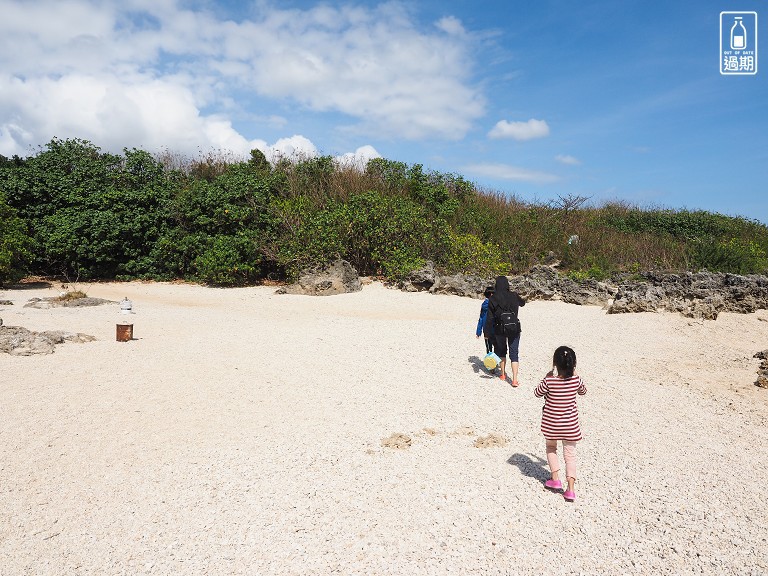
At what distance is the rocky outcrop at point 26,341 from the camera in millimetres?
7668

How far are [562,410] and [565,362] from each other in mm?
373

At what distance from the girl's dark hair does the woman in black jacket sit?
254 centimetres

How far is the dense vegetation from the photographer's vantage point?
1630 cm

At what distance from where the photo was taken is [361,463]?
4.33 m

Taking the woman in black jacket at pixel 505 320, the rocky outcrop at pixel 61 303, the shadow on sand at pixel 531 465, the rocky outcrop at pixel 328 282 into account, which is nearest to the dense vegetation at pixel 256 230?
the rocky outcrop at pixel 328 282

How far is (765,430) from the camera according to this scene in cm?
536

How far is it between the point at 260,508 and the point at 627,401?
4.52 metres

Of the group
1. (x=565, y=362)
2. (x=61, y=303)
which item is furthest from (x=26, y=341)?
(x=565, y=362)

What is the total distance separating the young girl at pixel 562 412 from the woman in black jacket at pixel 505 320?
251cm

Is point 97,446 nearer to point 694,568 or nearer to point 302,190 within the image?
point 694,568

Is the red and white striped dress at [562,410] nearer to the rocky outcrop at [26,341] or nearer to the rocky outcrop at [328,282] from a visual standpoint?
the rocky outcrop at [26,341]

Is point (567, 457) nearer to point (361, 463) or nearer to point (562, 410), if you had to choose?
point (562, 410)

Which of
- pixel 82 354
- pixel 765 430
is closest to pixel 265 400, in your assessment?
pixel 82 354

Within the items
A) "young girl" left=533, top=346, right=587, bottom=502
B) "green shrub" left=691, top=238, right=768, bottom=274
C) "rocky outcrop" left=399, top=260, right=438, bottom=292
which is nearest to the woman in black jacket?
"young girl" left=533, top=346, right=587, bottom=502
